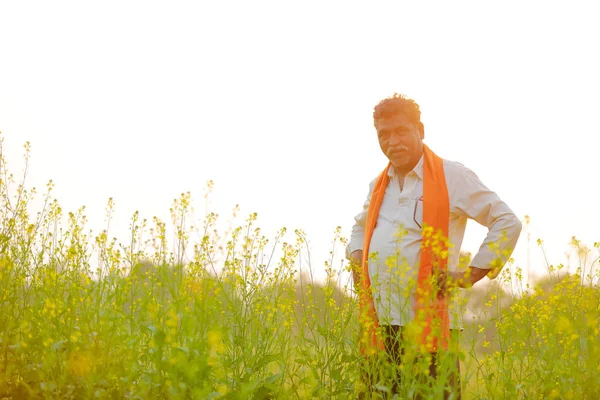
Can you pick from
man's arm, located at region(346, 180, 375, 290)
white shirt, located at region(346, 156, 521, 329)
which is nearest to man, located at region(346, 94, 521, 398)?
white shirt, located at region(346, 156, 521, 329)

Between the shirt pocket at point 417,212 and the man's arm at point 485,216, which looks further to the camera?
the shirt pocket at point 417,212

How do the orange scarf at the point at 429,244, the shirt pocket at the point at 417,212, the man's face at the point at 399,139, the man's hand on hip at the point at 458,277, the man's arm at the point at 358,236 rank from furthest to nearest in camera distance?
1. the man's arm at the point at 358,236
2. the man's face at the point at 399,139
3. the shirt pocket at the point at 417,212
4. the orange scarf at the point at 429,244
5. the man's hand on hip at the point at 458,277

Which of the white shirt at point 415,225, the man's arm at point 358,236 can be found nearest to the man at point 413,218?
the white shirt at point 415,225

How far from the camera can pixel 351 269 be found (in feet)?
10.9

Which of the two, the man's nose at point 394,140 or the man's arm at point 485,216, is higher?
the man's nose at point 394,140

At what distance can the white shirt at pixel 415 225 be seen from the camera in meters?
2.93

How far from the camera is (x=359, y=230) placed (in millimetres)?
3715

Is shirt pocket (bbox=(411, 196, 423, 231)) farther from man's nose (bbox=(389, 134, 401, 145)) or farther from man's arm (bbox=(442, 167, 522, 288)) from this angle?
man's nose (bbox=(389, 134, 401, 145))

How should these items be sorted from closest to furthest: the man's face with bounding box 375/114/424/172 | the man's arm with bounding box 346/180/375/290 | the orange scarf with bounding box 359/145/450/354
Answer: the orange scarf with bounding box 359/145/450/354 → the man's face with bounding box 375/114/424/172 → the man's arm with bounding box 346/180/375/290

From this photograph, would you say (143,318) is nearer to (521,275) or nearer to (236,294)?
(236,294)

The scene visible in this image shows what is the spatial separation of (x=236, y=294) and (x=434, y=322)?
1.18 meters

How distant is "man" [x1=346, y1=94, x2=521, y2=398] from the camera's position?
2.93 meters

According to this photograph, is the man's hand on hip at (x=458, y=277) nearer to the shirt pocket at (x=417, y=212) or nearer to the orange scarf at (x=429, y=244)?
the orange scarf at (x=429, y=244)

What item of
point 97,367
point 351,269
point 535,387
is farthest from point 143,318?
point 535,387
